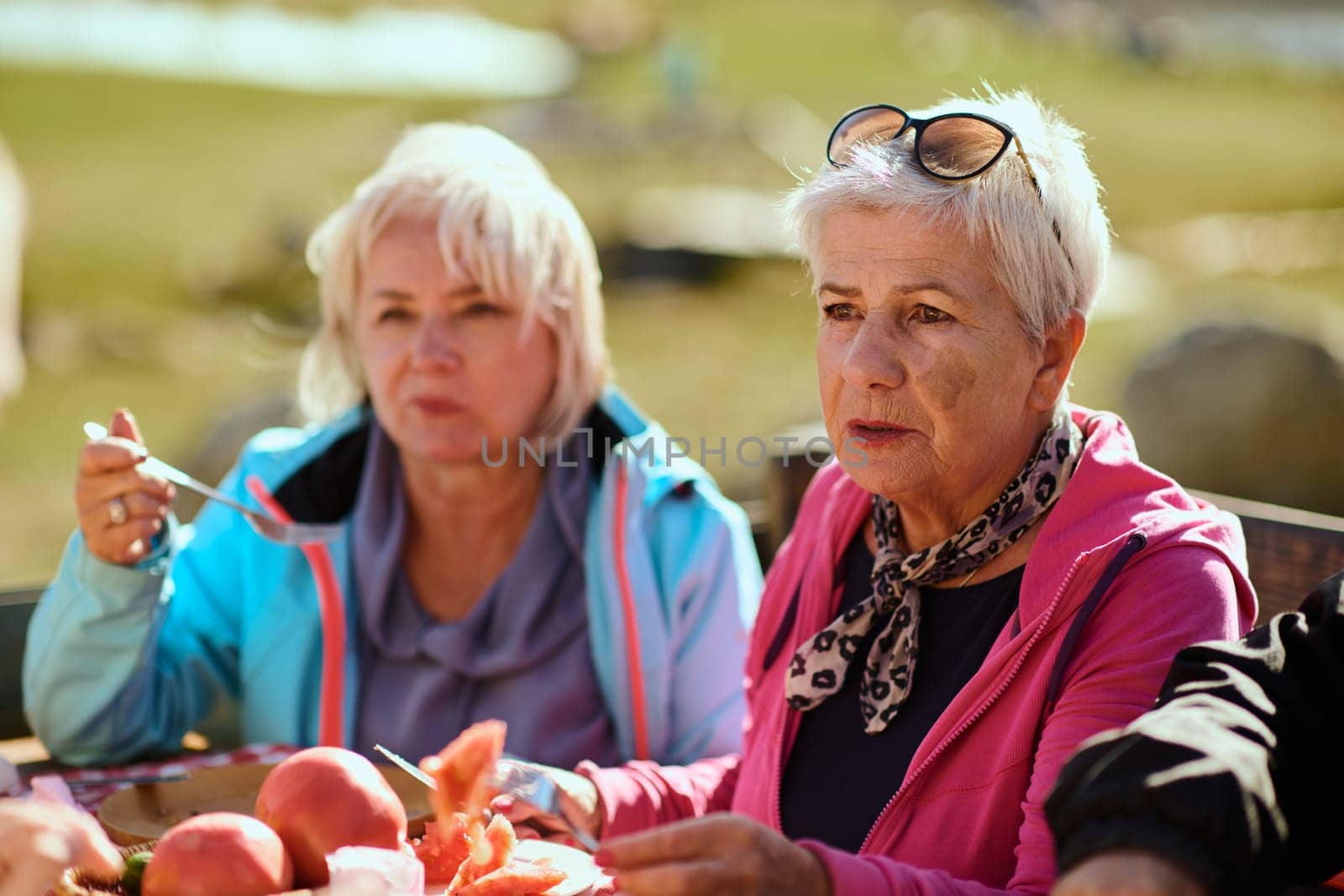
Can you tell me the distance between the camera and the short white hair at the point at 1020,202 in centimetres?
171

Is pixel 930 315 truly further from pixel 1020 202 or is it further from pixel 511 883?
pixel 511 883

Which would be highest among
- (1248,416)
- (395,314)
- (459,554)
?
(1248,416)

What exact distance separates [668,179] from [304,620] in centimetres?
1626

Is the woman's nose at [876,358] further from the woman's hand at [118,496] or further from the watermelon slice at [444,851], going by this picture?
the woman's hand at [118,496]

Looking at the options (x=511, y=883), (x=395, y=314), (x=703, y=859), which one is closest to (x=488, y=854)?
(x=511, y=883)

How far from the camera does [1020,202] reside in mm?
1719

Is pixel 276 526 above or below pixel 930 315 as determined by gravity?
below

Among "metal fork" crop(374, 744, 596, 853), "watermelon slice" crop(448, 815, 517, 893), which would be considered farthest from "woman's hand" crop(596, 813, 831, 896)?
"watermelon slice" crop(448, 815, 517, 893)

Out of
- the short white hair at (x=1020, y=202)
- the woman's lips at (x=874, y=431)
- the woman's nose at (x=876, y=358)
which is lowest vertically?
the woman's lips at (x=874, y=431)

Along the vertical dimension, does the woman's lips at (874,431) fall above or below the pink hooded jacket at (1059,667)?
above

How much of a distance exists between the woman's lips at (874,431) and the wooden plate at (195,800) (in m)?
0.76

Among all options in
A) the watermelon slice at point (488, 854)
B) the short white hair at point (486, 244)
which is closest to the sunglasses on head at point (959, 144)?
the short white hair at point (486, 244)

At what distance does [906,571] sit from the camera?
185 cm

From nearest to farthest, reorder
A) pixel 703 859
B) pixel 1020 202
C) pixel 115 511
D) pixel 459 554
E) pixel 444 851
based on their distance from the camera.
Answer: pixel 703 859 → pixel 444 851 → pixel 1020 202 → pixel 115 511 → pixel 459 554
